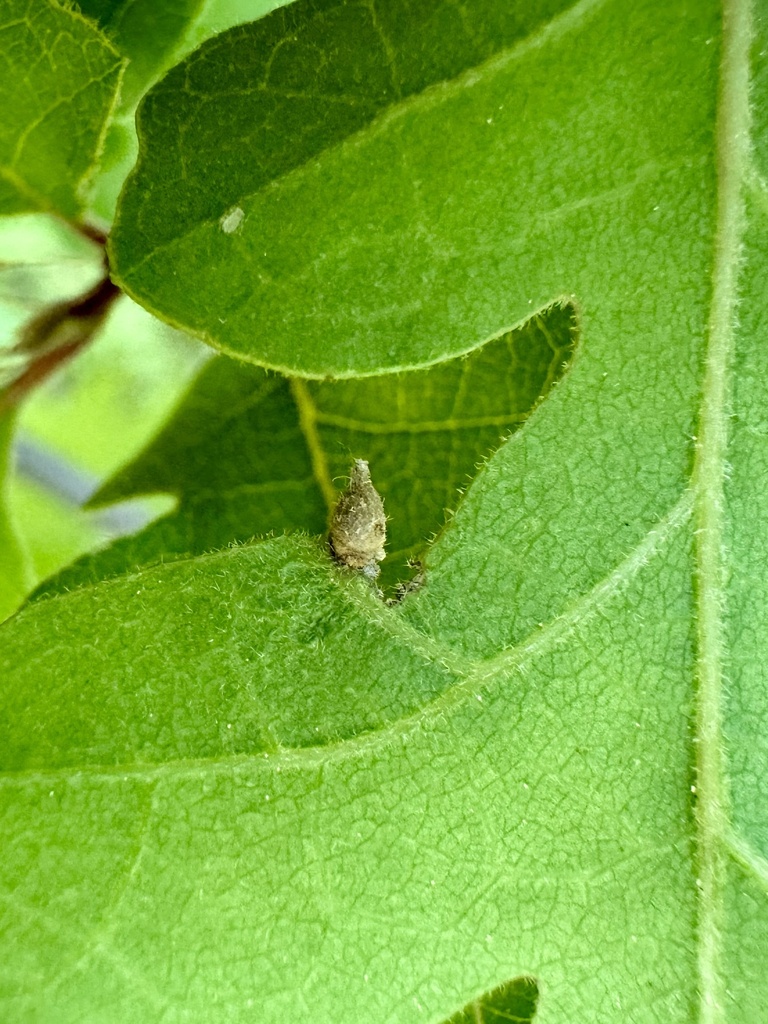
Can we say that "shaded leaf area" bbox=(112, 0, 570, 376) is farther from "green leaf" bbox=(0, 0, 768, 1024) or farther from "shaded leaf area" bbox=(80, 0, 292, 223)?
"shaded leaf area" bbox=(80, 0, 292, 223)

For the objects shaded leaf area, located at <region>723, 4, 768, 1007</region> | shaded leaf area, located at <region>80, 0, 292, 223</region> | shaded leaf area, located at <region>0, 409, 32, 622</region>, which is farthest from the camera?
shaded leaf area, located at <region>0, 409, 32, 622</region>

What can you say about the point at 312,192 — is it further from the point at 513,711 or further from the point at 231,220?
the point at 513,711

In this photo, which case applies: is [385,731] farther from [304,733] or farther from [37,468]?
[37,468]

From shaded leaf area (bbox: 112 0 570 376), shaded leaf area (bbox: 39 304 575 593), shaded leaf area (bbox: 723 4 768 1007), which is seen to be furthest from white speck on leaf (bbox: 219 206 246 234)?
shaded leaf area (bbox: 723 4 768 1007)

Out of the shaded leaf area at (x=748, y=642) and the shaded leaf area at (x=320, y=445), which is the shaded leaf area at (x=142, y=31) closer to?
the shaded leaf area at (x=320, y=445)

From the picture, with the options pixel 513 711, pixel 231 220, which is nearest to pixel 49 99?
pixel 231 220
